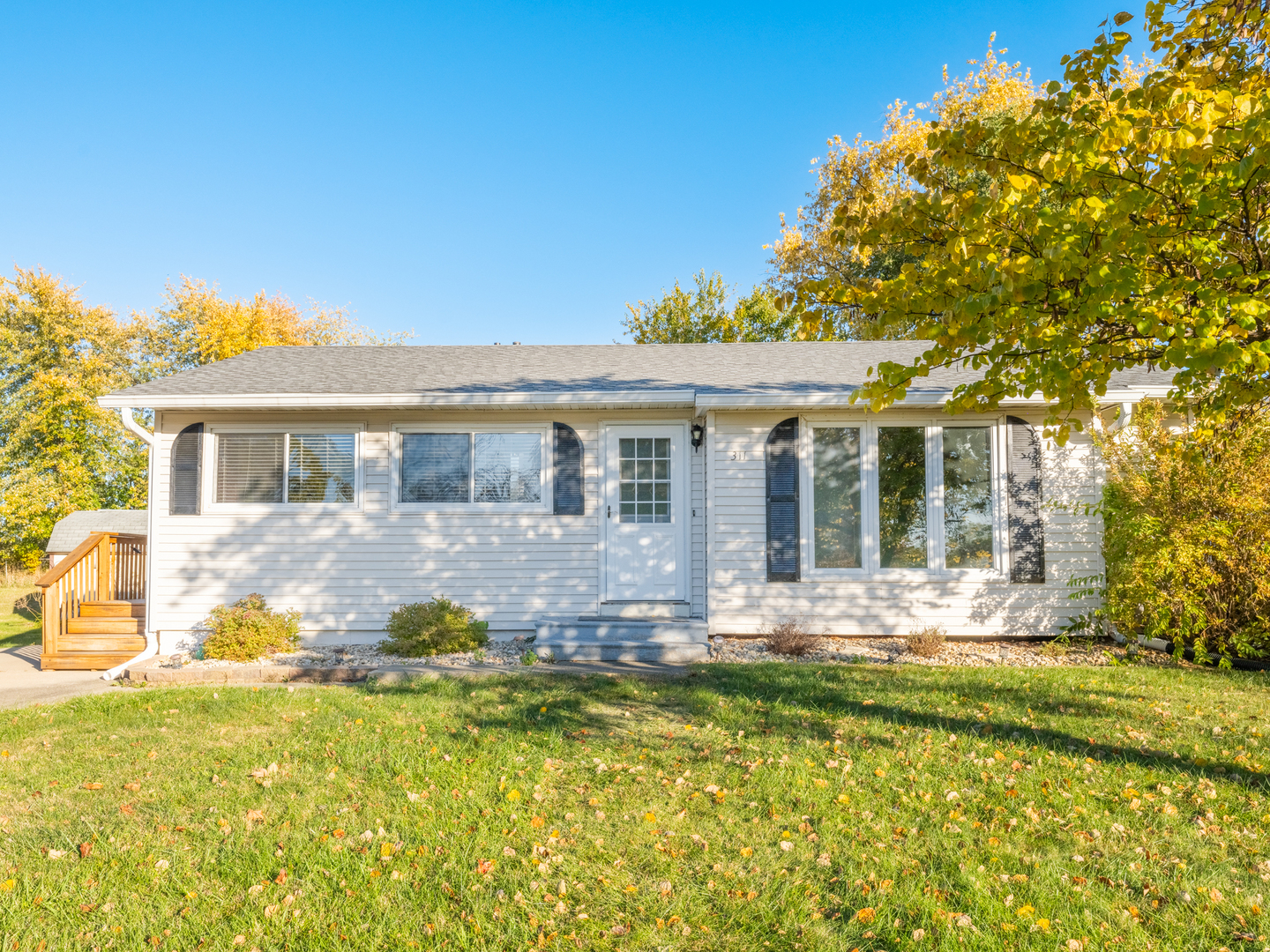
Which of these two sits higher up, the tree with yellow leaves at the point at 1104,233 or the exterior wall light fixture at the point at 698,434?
the tree with yellow leaves at the point at 1104,233

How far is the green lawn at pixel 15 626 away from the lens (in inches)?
382

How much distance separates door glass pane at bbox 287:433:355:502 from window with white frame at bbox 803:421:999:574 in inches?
214

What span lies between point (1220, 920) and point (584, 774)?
2.73 metres

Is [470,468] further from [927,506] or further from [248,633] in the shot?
[927,506]

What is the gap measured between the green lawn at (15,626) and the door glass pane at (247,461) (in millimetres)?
3599

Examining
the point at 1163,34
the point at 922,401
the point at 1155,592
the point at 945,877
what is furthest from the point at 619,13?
the point at 945,877

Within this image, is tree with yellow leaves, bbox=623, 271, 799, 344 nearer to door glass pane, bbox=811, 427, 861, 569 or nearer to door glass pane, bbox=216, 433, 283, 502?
door glass pane, bbox=811, 427, 861, 569

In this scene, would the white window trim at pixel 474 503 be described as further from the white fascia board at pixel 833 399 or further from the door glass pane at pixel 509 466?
the white fascia board at pixel 833 399

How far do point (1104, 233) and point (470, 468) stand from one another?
22.6 ft

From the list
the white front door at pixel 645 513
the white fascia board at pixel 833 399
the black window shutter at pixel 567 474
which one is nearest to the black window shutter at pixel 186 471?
the black window shutter at pixel 567 474

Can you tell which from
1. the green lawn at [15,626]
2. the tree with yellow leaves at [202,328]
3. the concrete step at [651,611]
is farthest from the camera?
the tree with yellow leaves at [202,328]

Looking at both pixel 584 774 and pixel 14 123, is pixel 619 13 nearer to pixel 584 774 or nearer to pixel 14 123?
pixel 14 123

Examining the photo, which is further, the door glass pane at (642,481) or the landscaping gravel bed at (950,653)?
the door glass pane at (642,481)

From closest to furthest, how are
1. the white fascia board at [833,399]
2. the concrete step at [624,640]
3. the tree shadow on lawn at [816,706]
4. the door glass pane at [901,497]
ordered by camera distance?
the tree shadow on lawn at [816,706] < the concrete step at [624,640] < the white fascia board at [833,399] < the door glass pane at [901,497]
